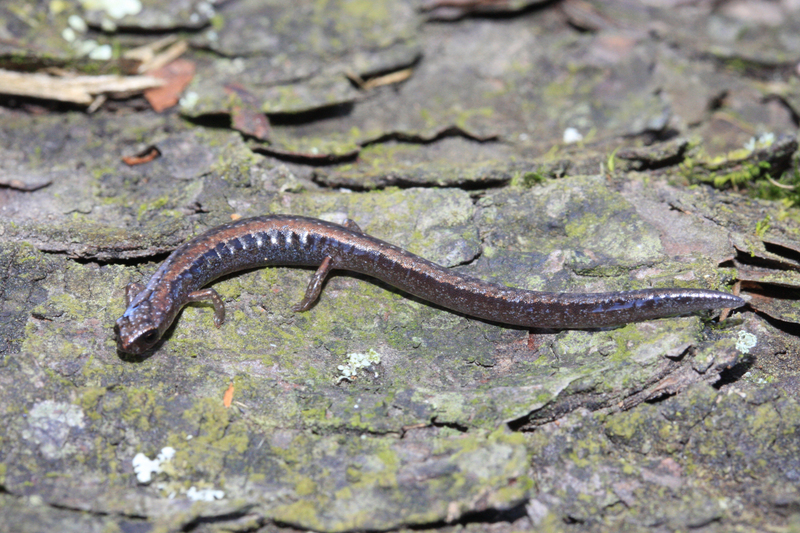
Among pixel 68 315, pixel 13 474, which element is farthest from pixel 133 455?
pixel 68 315

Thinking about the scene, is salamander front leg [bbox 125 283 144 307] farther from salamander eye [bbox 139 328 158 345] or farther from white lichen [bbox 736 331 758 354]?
white lichen [bbox 736 331 758 354]

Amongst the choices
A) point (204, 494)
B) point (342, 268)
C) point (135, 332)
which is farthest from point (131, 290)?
point (204, 494)

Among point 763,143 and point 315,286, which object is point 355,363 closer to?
point 315,286

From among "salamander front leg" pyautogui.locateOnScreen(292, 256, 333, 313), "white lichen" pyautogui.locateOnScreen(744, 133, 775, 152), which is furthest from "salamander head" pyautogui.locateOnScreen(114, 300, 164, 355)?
"white lichen" pyautogui.locateOnScreen(744, 133, 775, 152)

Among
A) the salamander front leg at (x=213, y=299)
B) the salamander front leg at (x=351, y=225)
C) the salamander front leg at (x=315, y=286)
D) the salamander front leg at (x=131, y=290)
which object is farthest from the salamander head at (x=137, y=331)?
the salamander front leg at (x=351, y=225)

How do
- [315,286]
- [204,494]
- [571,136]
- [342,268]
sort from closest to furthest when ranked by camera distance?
1. [204,494]
2. [315,286]
3. [342,268]
4. [571,136]

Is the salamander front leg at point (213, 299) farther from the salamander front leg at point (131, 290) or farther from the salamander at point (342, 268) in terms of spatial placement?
the salamander front leg at point (131, 290)
